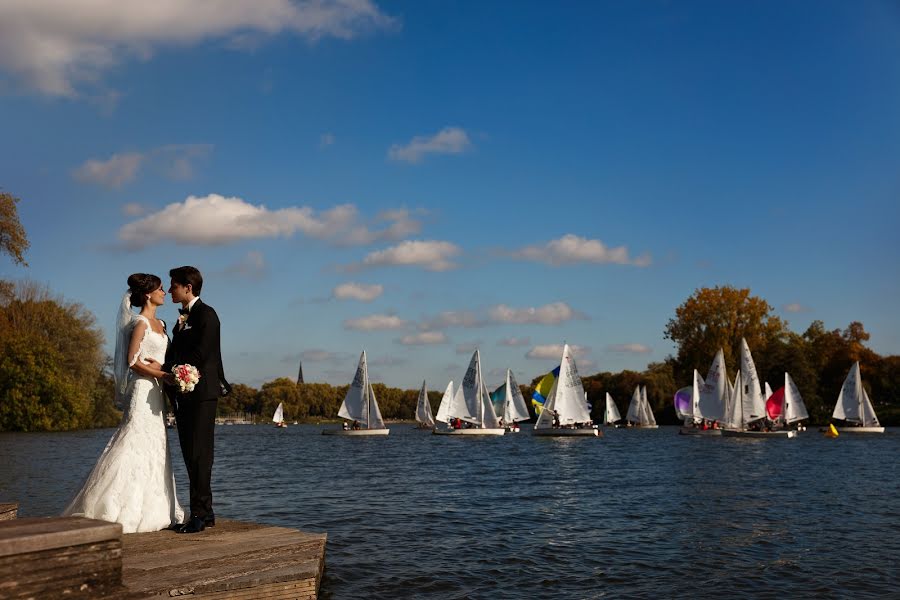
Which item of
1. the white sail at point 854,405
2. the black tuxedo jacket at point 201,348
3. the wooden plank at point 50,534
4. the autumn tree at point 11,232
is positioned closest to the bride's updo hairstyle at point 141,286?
the black tuxedo jacket at point 201,348

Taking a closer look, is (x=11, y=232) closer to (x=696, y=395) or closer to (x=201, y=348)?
(x=201, y=348)

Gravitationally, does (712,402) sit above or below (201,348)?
above

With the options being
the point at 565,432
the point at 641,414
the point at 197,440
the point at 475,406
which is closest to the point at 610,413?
the point at 641,414

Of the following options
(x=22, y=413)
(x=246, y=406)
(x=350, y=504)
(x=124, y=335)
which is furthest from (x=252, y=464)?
(x=246, y=406)

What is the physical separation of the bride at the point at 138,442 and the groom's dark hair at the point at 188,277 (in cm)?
34

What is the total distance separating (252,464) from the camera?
36.8 meters

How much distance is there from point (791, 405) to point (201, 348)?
73.9 metres

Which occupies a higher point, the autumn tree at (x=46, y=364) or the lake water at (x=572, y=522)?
the autumn tree at (x=46, y=364)

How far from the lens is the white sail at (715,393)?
68.5 metres

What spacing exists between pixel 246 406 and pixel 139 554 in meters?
190

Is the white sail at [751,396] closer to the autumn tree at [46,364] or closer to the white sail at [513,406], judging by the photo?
the white sail at [513,406]

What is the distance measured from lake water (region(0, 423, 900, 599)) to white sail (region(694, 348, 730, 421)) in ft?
111

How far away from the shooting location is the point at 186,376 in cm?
730

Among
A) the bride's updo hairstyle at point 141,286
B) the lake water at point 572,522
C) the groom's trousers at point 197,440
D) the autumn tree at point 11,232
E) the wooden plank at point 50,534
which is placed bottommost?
the lake water at point 572,522
